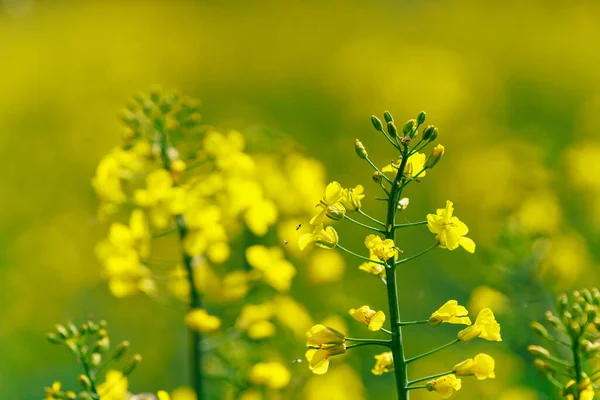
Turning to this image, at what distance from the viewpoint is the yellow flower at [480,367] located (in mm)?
2404

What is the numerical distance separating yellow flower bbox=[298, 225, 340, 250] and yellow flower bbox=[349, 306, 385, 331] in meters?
0.21

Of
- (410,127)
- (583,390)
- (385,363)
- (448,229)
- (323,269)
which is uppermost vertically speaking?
(323,269)

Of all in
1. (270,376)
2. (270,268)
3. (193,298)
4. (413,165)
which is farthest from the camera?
(270,268)

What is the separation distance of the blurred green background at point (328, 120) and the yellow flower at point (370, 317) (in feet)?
5.66

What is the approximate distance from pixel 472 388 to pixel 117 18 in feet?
56.3

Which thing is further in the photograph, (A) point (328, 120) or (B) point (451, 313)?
(A) point (328, 120)

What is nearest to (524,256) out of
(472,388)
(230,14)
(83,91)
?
(472,388)

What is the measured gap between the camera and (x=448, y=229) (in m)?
2.38

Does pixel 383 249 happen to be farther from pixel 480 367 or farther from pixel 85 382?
pixel 85 382

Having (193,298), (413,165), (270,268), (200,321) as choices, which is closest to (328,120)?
(270,268)

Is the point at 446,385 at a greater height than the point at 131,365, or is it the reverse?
the point at 131,365

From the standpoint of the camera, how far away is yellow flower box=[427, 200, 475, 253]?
2.37 metres

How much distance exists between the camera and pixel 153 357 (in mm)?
6652

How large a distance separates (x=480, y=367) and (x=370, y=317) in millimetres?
355
